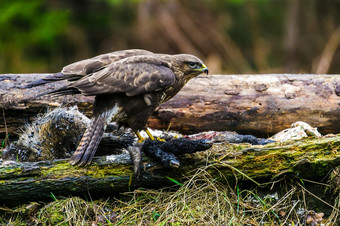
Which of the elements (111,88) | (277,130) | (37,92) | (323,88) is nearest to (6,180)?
(111,88)

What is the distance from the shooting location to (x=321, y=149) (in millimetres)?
3699

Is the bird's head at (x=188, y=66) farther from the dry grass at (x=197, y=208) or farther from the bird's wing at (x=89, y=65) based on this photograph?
the dry grass at (x=197, y=208)

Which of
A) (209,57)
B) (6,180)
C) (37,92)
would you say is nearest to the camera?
(6,180)

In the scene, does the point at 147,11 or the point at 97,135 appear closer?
the point at 97,135

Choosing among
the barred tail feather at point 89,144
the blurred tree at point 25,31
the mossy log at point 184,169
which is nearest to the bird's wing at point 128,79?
the barred tail feather at point 89,144

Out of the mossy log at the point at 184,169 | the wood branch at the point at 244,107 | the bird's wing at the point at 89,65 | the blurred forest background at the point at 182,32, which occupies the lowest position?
the blurred forest background at the point at 182,32

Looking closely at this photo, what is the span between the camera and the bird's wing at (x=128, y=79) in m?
3.94

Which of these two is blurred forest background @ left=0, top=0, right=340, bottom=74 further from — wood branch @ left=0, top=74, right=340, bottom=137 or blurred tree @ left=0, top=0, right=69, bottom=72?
wood branch @ left=0, top=74, right=340, bottom=137

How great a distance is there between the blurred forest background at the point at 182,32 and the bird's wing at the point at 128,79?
208 inches

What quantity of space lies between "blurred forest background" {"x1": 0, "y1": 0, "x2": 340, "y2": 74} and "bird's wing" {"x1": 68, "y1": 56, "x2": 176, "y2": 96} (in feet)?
17.3

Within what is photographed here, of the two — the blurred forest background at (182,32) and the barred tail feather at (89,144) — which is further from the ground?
the barred tail feather at (89,144)

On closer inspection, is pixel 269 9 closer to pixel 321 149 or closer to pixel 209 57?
pixel 209 57

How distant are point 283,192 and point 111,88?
5.63ft

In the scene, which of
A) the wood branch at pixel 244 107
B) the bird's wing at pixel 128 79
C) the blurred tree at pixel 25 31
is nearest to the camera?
the bird's wing at pixel 128 79
